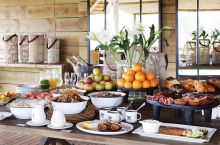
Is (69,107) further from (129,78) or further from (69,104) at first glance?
(129,78)

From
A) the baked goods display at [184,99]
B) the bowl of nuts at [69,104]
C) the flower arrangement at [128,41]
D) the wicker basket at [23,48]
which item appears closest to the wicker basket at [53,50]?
the wicker basket at [23,48]

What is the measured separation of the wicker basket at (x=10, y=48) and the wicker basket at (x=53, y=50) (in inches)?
21.8

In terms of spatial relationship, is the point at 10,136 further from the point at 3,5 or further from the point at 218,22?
the point at 218,22

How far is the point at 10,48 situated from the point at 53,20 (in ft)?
2.43

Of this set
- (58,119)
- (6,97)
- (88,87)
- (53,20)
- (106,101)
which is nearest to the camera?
(58,119)

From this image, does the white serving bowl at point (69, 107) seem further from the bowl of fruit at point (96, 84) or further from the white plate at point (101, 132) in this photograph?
the bowl of fruit at point (96, 84)

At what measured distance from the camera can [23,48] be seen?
5.00 metres

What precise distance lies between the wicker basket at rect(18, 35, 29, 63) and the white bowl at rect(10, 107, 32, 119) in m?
2.95

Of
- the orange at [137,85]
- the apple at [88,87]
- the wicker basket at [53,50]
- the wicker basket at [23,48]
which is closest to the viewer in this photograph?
the orange at [137,85]

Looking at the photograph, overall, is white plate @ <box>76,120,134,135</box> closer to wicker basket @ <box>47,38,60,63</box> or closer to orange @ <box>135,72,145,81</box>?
orange @ <box>135,72,145,81</box>

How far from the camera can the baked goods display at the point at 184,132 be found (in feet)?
5.65

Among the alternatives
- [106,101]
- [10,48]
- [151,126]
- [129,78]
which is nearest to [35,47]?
[10,48]

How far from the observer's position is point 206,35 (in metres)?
4.45

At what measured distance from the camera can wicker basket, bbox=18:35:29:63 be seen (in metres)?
4.96
